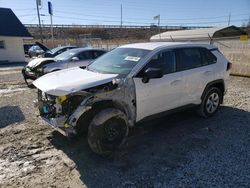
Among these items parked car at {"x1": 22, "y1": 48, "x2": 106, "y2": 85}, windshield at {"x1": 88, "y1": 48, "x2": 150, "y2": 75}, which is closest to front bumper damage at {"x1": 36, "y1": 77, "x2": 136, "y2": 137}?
windshield at {"x1": 88, "y1": 48, "x2": 150, "y2": 75}

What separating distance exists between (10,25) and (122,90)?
74.9ft

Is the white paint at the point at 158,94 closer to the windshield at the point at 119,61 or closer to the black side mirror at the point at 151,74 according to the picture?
the black side mirror at the point at 151,74

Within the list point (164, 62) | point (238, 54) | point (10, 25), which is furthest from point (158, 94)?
point (10, 25)

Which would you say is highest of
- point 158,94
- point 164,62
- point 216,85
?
point 164,62

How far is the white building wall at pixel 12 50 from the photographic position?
67.9 feet

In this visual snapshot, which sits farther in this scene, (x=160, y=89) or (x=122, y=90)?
(x=160, y=89)

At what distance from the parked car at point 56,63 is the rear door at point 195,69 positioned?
5138mm

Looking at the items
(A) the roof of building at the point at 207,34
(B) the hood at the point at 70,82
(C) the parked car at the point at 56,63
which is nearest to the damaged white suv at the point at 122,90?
(B) the hood at the point at 70,82

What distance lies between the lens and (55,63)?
8609mm

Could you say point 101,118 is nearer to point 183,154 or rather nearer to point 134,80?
point 134,80

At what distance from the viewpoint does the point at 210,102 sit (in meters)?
5.26

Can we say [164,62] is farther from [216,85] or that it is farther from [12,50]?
[12,50]

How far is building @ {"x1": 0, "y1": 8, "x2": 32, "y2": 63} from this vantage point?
2066cm

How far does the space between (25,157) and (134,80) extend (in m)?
2.27
